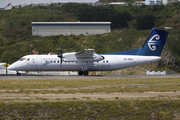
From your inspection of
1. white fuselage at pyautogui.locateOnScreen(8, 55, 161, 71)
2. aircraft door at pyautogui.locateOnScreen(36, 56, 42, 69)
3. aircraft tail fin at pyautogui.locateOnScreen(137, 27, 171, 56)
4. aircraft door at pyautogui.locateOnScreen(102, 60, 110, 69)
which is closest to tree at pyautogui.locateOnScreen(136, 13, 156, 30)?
aircraft tail fin at pyautogui.locateOnScreen(137, 27, 171, 56)

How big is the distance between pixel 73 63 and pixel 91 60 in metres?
2.67

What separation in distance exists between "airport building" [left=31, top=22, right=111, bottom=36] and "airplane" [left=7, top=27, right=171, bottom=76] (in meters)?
32.1

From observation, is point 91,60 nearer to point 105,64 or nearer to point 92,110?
point 105,64

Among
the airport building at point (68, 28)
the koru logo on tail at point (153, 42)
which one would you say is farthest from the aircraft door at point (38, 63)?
the airport building at point (68, 28)

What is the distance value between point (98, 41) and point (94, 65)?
100ft

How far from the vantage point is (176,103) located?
45.5 feet

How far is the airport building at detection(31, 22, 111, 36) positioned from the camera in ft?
214

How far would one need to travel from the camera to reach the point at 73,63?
34094 millimetres

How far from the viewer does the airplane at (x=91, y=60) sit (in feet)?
109

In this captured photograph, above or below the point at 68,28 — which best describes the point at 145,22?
above

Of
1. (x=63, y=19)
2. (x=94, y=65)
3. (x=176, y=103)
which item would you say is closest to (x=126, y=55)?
(x=94, y=65)

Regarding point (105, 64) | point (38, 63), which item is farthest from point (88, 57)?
point (38, 63)

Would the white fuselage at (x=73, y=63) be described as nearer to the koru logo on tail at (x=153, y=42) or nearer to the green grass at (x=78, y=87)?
the koru logo on tail at (x=153, y=42)

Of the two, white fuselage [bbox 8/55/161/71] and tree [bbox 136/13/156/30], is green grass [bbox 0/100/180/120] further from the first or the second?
tree [bbox 136/13/156/30]
